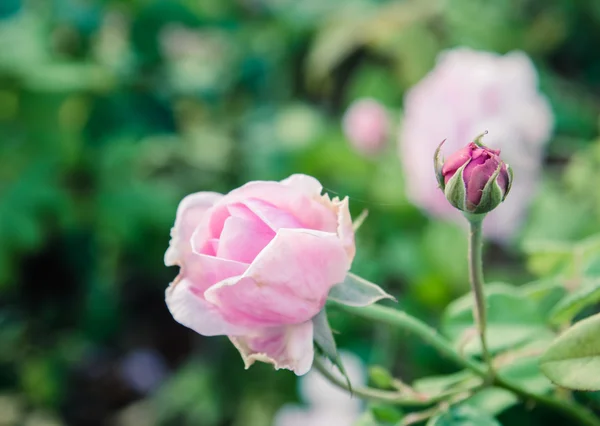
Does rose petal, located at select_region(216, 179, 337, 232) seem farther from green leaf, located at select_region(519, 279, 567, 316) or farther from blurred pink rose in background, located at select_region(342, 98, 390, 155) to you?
blurred pink rose in background, located at select_region(342, 98, 390, 155)

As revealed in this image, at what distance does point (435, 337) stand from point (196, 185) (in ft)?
4.11

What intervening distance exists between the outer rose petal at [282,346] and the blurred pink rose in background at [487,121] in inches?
21.6

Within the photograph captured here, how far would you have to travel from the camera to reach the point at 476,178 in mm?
402

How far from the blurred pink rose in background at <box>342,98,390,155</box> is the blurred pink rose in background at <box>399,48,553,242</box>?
0.90 ft

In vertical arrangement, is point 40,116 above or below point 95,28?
below

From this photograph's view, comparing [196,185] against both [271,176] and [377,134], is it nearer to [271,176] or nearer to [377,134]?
[271,176]

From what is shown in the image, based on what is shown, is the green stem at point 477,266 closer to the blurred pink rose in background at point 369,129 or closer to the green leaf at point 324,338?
the green leaf at point 324,338

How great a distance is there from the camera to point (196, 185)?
166cm

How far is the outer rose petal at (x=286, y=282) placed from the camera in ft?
1.31

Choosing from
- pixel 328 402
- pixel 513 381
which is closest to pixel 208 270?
pixel 513 381

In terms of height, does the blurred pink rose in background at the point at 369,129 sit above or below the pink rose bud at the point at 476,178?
below

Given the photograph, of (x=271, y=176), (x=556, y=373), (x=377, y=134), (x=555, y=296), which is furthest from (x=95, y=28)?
(x=556, y=373)

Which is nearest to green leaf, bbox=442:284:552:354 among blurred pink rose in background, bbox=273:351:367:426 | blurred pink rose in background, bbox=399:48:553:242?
blurred pink rose in background, bbox=399:48:553:242

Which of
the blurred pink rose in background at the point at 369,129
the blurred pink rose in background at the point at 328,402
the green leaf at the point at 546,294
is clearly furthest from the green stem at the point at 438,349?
the blurred pink rose in background at the point at 369,129
